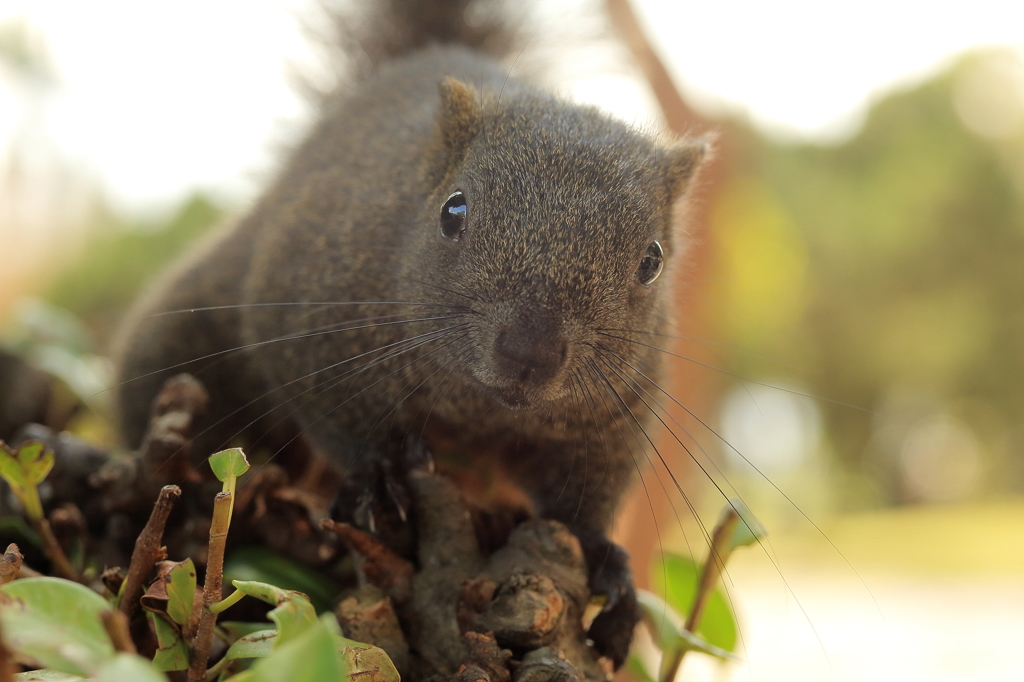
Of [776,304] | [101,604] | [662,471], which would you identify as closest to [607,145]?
[101,604]

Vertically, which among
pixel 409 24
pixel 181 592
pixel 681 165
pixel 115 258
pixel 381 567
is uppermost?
pixel 409 24

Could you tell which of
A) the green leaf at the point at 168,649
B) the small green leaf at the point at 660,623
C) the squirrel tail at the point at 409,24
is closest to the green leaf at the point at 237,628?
the green leaf at the point at 168,649

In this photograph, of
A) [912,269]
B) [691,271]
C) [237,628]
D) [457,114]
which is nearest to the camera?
[237,628]

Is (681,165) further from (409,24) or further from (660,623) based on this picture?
(409,24)

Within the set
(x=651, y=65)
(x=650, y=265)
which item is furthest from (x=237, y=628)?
(x=651, y=65)

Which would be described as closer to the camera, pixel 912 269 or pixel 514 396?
pixel 514 396

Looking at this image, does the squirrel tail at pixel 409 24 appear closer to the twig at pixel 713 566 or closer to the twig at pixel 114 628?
the twig at pixel 713 566

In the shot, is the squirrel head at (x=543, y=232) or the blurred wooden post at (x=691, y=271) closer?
the squirrel head at (x=543, y=232)
